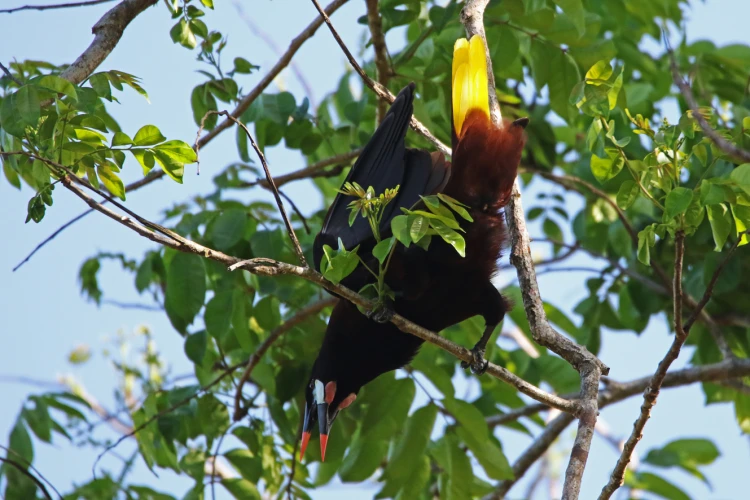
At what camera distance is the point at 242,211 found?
3.39 metres

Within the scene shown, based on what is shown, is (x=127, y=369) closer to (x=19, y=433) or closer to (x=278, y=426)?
(x=19, y=433)

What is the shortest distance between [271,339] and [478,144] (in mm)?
1191

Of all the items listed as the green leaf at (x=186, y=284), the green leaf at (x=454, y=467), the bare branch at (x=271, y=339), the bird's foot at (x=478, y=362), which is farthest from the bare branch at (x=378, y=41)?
the green leaf at (x=454, y=467)

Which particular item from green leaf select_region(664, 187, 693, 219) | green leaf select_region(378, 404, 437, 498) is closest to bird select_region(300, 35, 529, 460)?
green leaf select_region(378, 404, 437, 498)

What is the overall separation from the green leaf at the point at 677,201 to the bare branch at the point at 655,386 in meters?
0.08

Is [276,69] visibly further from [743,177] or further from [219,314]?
[743,177]

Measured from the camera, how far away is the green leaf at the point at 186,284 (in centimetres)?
316

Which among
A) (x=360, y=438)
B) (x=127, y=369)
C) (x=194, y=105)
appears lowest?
(x=360, y=438)

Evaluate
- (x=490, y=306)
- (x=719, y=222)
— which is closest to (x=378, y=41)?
(x=490, y=306)

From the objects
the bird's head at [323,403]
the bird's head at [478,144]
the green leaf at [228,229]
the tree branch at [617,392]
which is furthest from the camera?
the tree branch at [617,392]

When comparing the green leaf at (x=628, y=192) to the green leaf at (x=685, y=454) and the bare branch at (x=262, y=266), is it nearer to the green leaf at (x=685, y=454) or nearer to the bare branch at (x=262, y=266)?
the bare branch at (x=262, y=266)

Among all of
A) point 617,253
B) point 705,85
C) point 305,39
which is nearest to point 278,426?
point 305,39

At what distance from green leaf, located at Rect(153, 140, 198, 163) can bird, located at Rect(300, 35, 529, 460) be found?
81 centimetres

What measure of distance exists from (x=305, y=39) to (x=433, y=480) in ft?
7.24
